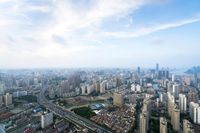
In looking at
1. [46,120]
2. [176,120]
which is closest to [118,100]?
[176,120]

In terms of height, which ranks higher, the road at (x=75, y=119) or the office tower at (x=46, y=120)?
the office tower at (x=46, y=120)

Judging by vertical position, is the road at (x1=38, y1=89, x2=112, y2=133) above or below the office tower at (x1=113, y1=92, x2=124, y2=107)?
below

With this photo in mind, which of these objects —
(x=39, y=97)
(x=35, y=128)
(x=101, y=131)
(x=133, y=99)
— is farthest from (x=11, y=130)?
(x=133, y=99)

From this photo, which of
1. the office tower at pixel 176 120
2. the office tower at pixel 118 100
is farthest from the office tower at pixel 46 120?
the office tower at pixel 176 120

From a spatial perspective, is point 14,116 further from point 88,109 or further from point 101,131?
point 101,131

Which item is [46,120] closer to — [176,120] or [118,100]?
[118,100]

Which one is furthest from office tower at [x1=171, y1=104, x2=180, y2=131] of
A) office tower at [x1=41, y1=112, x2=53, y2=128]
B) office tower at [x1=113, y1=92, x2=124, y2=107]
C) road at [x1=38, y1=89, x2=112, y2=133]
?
office tower at [x1=41, y1=112, x2=53, y2=128]

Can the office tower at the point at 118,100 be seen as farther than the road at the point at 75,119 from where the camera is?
Yes

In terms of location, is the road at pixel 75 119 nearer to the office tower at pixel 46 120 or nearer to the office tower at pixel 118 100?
the office tower at pixel 46 120

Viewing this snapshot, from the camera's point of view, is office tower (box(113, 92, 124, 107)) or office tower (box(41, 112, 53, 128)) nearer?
office tower (box(41, 112, 53, 128))

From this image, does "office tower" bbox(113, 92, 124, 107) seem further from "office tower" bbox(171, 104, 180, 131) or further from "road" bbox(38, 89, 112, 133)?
"office tower" bbox(171, 104, 180, 131)

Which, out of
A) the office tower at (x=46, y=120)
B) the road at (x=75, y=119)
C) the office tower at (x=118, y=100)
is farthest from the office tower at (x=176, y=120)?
the office tower at (x=46, y=120)
